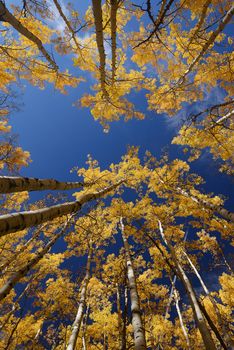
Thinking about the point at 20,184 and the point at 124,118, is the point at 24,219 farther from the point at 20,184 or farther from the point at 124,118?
the point at 124,118

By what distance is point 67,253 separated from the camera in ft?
38.2

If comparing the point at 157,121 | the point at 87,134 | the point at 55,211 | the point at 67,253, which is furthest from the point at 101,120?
the point at 87,134

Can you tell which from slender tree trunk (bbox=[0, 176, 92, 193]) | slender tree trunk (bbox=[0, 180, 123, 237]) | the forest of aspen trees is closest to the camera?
slender tree trunk (bbox=[0, 180, 123, 237])

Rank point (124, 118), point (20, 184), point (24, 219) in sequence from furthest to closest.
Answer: point (124, 118) → point (20, 184) → point (24, 219)

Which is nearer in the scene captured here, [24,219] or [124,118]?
[24,219]

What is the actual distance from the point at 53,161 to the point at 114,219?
41379mm

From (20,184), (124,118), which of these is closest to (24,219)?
(20,184)

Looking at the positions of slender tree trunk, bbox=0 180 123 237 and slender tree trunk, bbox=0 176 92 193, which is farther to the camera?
slender tree trunk, bbox=0 176 92 193

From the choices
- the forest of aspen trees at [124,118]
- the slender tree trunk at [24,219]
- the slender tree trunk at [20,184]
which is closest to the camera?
the slender tree trunk at [24,219]

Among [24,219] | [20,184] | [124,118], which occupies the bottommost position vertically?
[24,219]

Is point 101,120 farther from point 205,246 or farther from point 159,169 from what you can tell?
point 205,246

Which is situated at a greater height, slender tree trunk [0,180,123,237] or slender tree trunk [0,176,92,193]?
slender tree trunk [0,176,92,193]

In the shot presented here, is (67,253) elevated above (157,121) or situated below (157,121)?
below

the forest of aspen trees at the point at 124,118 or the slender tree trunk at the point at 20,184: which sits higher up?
the forest of aspen trees at the point at 124,118
